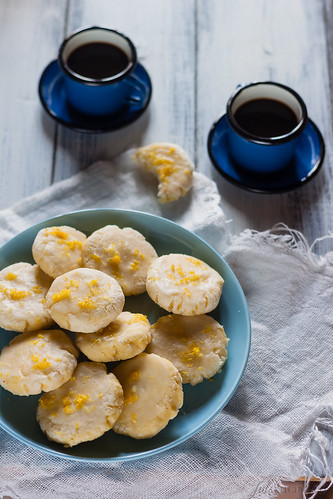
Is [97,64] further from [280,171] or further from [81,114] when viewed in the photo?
[280,171]

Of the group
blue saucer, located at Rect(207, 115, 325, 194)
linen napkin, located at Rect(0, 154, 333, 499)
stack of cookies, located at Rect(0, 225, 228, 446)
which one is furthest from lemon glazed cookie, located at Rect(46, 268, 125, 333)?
blue saucer, located at Rect(207, 115, 325, 194)

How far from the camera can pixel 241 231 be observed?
1.66 metres

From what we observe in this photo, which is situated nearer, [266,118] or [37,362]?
[37,362]

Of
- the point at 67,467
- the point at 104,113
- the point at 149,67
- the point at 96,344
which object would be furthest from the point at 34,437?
the point at 149,67

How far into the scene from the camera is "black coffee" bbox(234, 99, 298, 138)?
1.64 metres

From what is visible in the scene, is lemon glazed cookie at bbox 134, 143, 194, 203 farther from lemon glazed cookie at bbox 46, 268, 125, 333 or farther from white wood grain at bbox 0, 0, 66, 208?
lemon glazed cookie at bbox 46, 268, 125, 333

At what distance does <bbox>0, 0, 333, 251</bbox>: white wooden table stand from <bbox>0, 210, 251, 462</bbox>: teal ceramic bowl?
0.24m

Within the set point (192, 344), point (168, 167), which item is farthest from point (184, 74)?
point (192, 344)

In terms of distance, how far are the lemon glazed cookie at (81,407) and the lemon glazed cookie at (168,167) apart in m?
0.55

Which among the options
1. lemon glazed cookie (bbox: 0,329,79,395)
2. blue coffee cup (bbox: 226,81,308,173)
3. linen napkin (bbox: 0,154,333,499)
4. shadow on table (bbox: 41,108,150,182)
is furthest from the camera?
shadow on table (bbox: 41,108,150,182)

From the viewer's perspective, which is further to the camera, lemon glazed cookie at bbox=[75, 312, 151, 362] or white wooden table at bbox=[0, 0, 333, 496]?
white wooden table at bbox=[0, 0, 333, 496]

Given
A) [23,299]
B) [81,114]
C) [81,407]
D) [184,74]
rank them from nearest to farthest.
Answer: [81,407] → [23,299] → [81,114] → [184,74]

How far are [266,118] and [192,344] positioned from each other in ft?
2.16

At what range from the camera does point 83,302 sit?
1.26 m
